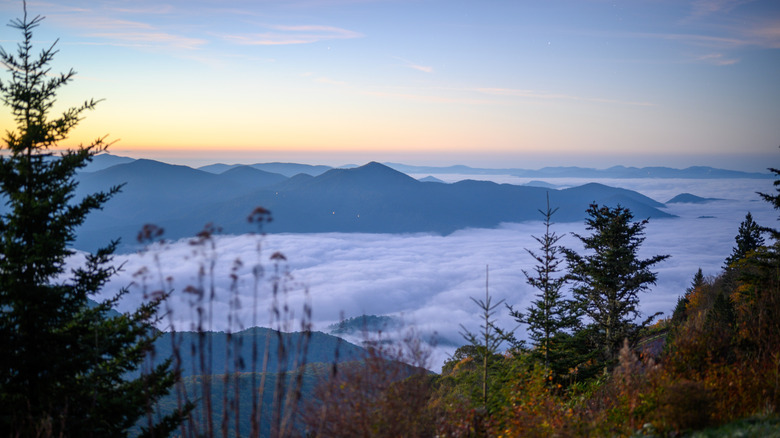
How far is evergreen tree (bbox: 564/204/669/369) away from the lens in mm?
24734

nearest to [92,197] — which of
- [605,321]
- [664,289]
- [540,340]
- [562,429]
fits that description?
[562,429]

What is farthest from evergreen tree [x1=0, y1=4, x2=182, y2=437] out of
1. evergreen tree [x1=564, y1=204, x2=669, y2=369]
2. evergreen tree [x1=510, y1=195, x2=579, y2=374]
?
evergreen tree [x1=564, y1=204, x2=669, y2=369]

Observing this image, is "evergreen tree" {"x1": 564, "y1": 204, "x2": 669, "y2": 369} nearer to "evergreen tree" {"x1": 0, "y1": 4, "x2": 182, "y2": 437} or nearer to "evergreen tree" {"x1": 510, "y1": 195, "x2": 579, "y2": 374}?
"evergreen tree" {"x1": 510, "y1": 195, "x2": 579, "y2": 374}

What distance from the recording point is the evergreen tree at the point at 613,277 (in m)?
24.7

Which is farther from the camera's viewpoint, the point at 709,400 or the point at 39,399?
the point at 39,399

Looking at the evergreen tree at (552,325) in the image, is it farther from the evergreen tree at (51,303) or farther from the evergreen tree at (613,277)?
the evergreen tree at (51,303)

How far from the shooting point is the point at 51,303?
8.54m

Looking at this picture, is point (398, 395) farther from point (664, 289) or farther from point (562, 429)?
point (664, 289)

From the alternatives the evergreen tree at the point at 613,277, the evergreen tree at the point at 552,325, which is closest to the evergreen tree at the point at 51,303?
the evergreen tree at the point at 552,325

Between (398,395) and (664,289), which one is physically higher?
(398,395)

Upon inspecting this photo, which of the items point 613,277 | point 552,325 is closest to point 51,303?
point 552,325

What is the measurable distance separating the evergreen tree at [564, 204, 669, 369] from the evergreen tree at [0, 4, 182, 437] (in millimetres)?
22381

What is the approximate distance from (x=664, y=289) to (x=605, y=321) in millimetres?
187977

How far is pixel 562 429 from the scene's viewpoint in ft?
18.6
